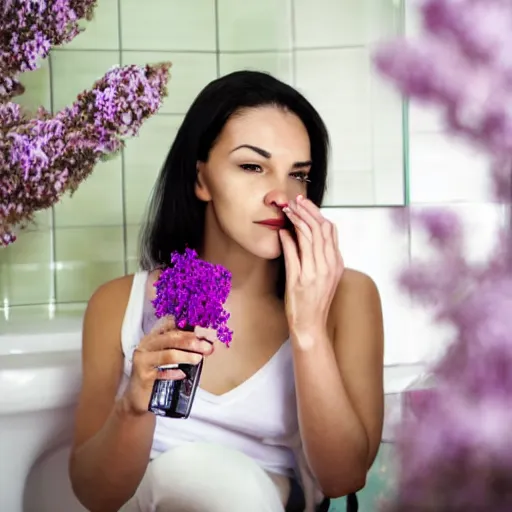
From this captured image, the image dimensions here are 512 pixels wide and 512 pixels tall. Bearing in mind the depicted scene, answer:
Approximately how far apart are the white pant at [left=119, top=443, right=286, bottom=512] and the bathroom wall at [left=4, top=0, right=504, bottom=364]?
0.59ft

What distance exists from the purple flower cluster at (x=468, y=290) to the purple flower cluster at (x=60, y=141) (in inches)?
25.6

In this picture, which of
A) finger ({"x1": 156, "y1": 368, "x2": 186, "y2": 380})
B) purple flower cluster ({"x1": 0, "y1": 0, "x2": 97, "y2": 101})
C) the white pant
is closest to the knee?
the white pant

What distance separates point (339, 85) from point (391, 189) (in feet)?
0.47

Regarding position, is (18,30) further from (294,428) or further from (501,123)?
(501,123)

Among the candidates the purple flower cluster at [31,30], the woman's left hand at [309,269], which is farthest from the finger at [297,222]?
the purple flower cluster at [31,30]

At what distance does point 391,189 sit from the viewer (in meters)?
0.61

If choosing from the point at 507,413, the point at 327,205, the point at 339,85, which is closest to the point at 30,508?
the point at 327,205

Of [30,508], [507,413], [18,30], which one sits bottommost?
[30,508]

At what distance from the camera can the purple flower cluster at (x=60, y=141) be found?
0.85 m

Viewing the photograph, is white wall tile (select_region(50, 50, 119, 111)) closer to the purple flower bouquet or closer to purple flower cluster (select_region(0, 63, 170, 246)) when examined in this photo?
purple flower cluster (select_region(0, 63, 170, 246))

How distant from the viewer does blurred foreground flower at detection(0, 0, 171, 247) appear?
2.83 feet

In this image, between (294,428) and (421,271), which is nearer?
(421,271)

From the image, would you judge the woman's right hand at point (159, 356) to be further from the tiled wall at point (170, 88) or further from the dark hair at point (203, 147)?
the tiled wall at point (170, 88)

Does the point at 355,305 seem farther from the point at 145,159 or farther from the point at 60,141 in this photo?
the point at 60,141
